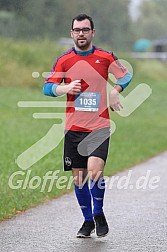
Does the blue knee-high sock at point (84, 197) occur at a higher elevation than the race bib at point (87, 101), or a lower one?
lower

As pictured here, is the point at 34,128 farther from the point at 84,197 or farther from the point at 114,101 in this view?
the point at 114,101

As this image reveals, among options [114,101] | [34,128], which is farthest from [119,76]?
[34,128]

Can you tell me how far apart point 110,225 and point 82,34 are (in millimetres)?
2266

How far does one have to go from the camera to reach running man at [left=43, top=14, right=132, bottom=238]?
28.0ft

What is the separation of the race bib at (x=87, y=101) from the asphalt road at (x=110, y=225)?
1.32m

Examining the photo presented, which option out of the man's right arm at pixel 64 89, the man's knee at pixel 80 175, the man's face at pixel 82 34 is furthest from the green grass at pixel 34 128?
the man's face at pixel 82 34

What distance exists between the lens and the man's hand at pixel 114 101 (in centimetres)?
853

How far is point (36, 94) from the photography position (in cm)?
3772

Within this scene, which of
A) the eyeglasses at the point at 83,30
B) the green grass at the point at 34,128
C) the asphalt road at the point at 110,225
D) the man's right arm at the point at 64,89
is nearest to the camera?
the asphalt road at the point at 110,225

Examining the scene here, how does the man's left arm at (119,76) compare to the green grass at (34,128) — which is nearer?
the man's left arm at (119,76)

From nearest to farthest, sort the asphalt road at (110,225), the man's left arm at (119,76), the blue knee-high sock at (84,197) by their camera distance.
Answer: the asphalt road at (110,225) < the man's left arm at (119,76) < the blue knee-high sock at (84,197)

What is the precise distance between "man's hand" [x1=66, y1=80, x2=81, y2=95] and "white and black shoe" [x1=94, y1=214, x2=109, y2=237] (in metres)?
1.30

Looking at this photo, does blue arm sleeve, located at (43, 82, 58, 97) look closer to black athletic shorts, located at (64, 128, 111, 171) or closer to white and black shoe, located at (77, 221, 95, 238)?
black athletic shorts, located at (64, 128, 111, 171)

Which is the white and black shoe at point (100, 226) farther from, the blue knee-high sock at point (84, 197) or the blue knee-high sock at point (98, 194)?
the blue knee-high sock at point (84, 197)
